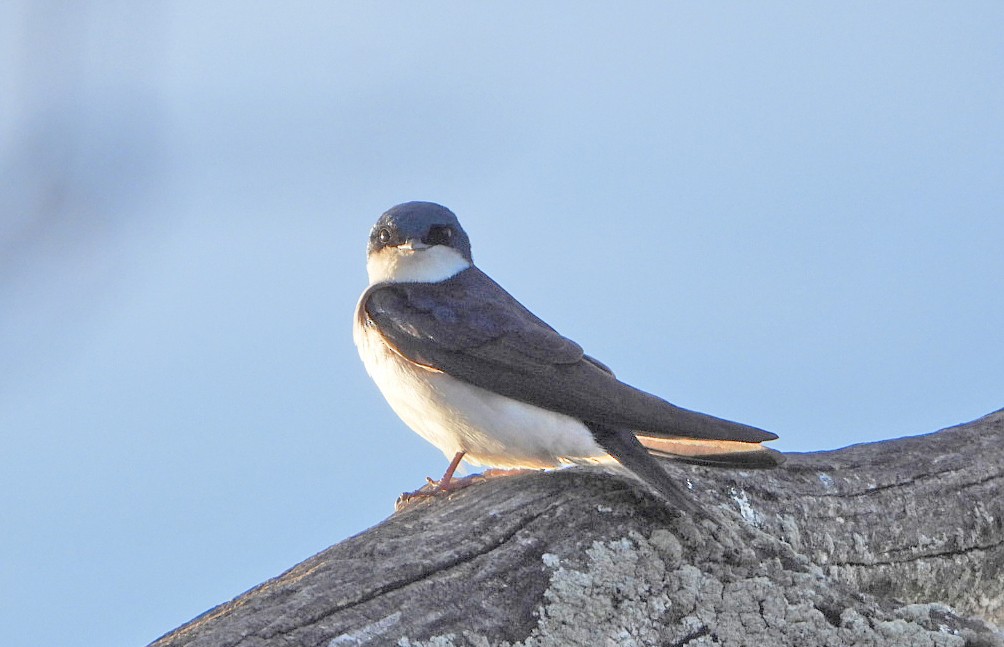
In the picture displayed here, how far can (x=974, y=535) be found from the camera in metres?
3.51

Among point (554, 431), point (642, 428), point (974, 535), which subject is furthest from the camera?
point (974, 535)

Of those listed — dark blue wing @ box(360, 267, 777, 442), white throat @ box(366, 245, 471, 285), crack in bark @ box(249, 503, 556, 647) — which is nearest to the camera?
crack in bark @ box(249, 503, 556, 647)

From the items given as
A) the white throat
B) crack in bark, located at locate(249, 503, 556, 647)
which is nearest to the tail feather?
crack in bark, located at locate(249, 503, 556, 647)

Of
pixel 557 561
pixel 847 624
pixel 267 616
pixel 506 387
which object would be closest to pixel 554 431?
pixel 506 387

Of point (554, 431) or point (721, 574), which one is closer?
point (721, 574)

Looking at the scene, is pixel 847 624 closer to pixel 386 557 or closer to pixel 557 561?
pixel 557 561

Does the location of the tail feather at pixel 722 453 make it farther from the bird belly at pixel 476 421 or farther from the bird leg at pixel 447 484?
the bird leg at pixel 447 484

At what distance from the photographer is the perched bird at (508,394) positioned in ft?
10.1

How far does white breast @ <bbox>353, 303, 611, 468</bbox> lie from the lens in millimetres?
3266

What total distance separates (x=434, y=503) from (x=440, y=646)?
761 millimetres

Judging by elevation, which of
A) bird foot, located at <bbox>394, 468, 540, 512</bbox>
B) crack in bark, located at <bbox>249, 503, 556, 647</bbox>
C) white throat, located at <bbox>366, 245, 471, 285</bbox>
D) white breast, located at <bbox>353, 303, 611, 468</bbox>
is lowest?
crack in bark, located at <bbox>249, 503, 556, 647</bbox>

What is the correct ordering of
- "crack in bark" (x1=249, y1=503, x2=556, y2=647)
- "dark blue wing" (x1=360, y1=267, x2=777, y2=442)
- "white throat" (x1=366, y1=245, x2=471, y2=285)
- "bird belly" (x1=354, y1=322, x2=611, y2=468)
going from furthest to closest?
"white throat" (x1=366, y1=245, x2=471, y2=285), "bird belly" (x1=354, y1=322, x2=611, y2=468), "dark blue wing" (x1=360, y1=267, x2=777, y2=442), "crack in bark" (x1=249, y1=503, x2=556, y2=647)

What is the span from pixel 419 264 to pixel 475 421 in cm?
94

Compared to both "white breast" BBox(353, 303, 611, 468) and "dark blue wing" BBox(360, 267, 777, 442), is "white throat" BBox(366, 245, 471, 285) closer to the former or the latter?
"dark blue wing" BBox(360, 267, 777, 442)
